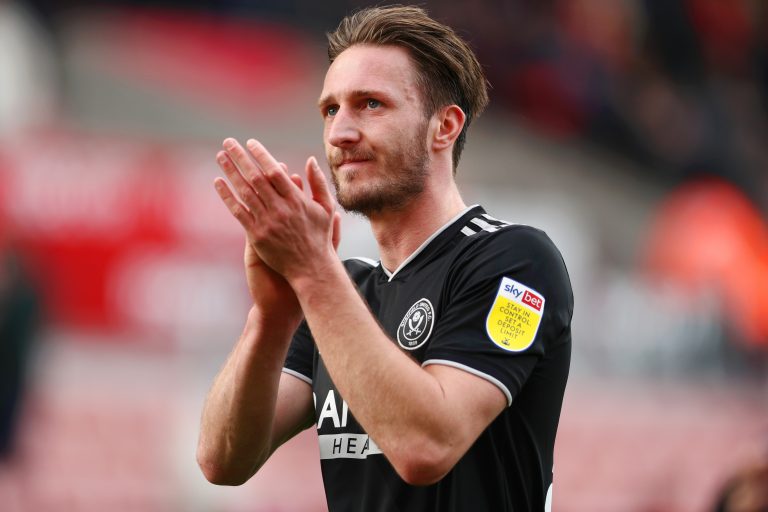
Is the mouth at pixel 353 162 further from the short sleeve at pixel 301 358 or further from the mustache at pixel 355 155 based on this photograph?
the short sleeve at pixel 301 358

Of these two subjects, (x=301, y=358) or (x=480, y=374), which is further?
(x=301, y=358)

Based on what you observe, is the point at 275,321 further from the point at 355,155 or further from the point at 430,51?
the point at 430,51

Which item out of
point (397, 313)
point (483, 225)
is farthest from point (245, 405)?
point (483, 225)

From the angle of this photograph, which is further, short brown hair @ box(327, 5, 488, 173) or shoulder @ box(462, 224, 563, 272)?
short brown hair @ box(327, 5, 488, 173)

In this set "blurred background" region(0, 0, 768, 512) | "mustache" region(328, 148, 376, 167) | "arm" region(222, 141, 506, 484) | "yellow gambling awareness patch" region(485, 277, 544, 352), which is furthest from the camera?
"blurred background" region(0, 0, 768, 512)

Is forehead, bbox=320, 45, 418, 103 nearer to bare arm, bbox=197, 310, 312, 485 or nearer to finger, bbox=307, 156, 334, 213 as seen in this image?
finger, bbox=307, 156, 334, 213

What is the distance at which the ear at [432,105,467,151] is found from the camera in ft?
11.7

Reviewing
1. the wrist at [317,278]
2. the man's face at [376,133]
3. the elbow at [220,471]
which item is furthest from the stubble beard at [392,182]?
the elbow at [220,471]

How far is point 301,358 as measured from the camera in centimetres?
371

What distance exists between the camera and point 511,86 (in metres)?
15.8

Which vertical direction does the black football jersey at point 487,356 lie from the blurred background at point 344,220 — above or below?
below

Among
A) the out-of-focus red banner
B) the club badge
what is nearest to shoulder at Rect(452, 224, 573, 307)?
the club badge

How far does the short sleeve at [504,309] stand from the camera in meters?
3.00

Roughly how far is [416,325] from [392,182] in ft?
1.45
